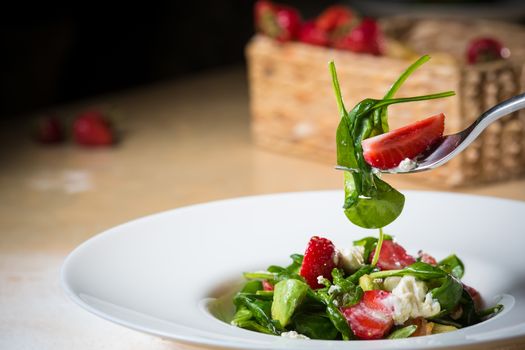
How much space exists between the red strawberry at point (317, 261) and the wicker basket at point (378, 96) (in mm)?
738

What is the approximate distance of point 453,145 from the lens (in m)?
1.16

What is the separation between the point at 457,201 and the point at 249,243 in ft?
1.11

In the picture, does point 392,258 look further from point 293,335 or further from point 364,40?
point 364,40

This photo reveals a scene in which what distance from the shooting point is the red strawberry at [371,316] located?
1104 mm

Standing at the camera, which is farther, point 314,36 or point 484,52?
point 314,36

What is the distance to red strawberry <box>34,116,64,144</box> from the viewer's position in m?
2.37

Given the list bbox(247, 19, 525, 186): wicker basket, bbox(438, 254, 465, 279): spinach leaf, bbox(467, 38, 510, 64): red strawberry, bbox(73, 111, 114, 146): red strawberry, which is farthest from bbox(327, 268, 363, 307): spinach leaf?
bbox(73, 111, 114, 146): red strawberry

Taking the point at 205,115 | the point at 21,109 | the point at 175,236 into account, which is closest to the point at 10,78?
the point at 21,109

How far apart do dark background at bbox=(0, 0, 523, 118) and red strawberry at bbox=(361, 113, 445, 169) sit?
97.9 inches

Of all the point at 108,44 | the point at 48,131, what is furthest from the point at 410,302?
the point at 108,44

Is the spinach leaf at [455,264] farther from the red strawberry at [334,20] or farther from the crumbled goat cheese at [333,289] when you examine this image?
the red strawberry at [334,20]

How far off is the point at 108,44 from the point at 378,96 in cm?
242

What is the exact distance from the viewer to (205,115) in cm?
263

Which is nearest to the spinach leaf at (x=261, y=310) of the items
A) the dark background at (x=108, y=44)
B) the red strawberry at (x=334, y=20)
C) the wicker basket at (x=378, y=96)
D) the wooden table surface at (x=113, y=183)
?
the wooden table surface at (x=113, y=183)
